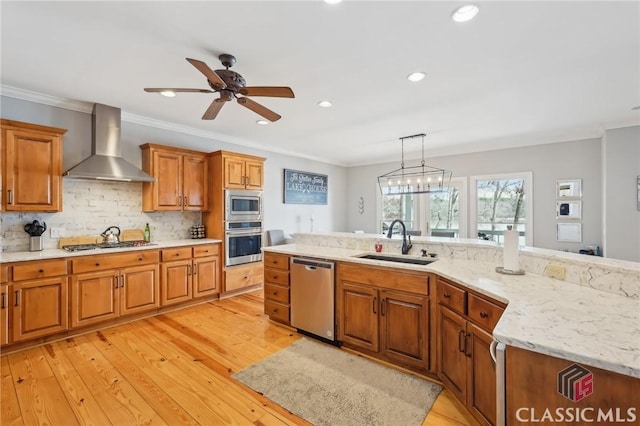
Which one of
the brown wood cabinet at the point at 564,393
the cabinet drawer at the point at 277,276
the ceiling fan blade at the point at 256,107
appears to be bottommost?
the cabinet drawer at the point at 277,276

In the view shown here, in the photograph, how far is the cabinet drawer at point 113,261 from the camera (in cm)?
308

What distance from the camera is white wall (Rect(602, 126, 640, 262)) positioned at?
403cm

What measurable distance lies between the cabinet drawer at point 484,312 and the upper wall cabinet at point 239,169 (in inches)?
146

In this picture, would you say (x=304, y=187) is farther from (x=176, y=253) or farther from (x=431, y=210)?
(x=176, y=253)

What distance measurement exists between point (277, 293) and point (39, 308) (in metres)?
2.37

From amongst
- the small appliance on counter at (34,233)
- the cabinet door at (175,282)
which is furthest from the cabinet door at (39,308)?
the cabinet door at (175,282)

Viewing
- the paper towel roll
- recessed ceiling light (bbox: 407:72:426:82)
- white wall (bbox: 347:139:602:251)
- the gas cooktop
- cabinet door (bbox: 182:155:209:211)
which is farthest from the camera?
white wall (bbox: 347:139:602:251)

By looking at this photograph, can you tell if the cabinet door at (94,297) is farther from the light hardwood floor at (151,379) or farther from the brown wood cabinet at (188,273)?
the brown wood cabinet at (188,273)

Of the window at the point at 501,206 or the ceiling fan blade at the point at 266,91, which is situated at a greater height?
the ceiling fan blade at the point at 266,91

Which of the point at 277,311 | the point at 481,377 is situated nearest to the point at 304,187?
the point at 277,311

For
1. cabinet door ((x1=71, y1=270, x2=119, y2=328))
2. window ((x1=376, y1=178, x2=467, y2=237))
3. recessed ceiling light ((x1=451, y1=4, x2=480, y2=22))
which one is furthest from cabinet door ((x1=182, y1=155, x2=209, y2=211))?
window ((x1=376, y1=178, x2=467, y2=237))

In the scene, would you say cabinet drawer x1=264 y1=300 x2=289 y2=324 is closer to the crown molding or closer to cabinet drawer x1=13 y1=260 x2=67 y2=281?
cabinet drawer x1=13 y1=260 x2=67 y2=281

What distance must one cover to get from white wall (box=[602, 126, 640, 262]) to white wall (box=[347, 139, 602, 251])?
0.49m

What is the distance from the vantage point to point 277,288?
11.3 ft
